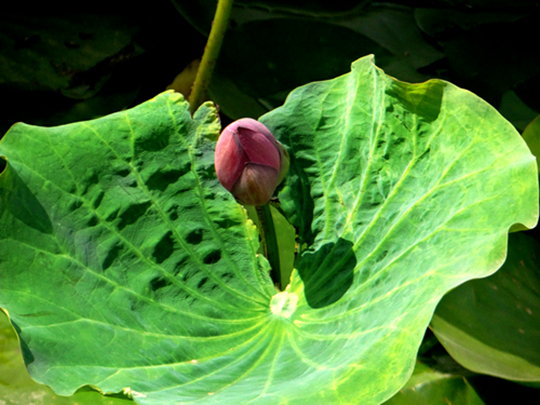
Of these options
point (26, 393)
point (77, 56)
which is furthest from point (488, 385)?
point (77, 56)

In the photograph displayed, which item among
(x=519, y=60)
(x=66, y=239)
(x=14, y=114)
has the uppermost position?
(x=519, y=60)

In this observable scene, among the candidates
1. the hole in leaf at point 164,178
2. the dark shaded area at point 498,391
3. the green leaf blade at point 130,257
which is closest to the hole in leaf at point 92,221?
the green leaf blade at point 130,257

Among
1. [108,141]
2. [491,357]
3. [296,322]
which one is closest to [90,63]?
[108,141]

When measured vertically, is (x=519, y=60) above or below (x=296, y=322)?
above

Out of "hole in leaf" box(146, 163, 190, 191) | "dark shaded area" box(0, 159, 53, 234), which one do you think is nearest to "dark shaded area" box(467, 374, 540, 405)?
"hole in leaf" box(146, 163, 190, 191)

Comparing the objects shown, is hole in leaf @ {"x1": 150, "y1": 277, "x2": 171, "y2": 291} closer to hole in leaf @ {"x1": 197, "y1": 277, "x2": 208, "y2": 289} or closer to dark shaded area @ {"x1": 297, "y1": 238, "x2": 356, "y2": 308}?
hole in leaf @ {"x1": 197, "y1": 277, "x2": 208, "y2": 289}

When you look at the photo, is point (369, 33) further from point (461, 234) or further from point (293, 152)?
point (461, 234)

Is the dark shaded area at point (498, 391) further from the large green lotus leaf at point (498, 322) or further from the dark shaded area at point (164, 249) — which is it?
the dark shaded area at point (164, 249)

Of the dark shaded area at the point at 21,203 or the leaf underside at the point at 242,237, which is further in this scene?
the dark shaded area at the point at 21,203
